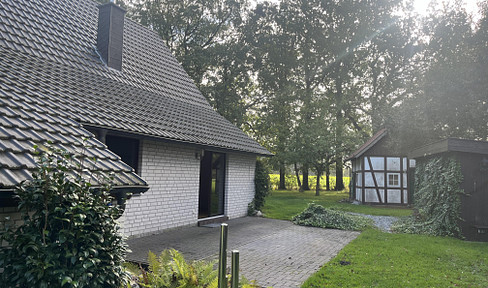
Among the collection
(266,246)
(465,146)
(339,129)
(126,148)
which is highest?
(339,129)

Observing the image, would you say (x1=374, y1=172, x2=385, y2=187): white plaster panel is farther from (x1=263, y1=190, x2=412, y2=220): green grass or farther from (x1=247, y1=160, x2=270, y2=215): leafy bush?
(x1=247, y1=160, x2=270, y2=215): leafy bush

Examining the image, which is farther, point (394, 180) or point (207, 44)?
point (207, 44)

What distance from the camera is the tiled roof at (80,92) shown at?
4285mm

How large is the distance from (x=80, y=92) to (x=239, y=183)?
6.85 meters

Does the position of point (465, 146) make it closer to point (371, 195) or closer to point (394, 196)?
point (394, 196)

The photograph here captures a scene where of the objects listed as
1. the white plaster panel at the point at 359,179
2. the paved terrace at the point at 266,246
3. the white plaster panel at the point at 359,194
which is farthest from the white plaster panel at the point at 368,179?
the paved terrace at the point at 266,246

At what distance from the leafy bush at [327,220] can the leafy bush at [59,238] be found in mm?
9455

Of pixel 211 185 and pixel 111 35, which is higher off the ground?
pixel 111 35

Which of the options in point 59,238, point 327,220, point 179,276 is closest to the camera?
point 59,238

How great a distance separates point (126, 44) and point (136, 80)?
2192 millimetres

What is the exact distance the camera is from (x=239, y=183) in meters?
13.1

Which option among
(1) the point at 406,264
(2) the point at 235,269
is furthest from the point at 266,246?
(2) the point at 235,269

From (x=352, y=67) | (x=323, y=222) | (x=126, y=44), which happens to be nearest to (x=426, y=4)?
(x=352, y=67)

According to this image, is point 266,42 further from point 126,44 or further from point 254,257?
point 254,257
